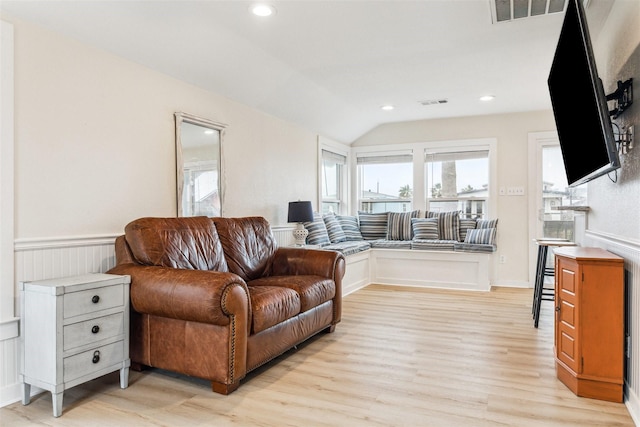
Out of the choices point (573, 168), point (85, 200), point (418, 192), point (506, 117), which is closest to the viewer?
point (85, 200)

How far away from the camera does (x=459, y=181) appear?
20.1ft

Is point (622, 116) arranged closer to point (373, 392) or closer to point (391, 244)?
point (373, 392)

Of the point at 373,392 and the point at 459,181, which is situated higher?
the point at 459,181

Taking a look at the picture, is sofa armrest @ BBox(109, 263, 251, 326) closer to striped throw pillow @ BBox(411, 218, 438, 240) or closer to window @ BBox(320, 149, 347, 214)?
window @ BBox(320, 149, 347, 214)

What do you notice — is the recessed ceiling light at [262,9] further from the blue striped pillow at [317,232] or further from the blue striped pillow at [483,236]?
the blue striped pillow at [483,236]

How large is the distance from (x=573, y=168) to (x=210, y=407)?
2859mm

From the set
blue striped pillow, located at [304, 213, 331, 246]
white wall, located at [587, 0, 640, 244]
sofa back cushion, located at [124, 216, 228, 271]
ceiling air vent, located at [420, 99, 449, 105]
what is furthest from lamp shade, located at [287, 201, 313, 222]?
white wall, located at [587, 0, 640, 244]

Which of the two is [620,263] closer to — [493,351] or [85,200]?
[493,351]

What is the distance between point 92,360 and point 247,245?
1.48m

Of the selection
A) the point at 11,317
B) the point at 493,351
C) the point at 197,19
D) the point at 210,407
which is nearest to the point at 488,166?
the point at 493,351

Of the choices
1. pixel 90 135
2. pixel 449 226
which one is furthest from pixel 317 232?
pixel 90 135

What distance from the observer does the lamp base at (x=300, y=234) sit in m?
4.73

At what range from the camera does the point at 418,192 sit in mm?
6320

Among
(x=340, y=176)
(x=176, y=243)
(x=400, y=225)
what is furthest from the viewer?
(x=340, y=176)
